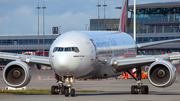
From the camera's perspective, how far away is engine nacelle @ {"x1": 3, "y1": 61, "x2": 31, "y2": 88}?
2356 cm

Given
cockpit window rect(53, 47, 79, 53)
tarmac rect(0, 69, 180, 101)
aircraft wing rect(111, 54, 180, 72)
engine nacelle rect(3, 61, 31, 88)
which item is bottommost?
tarmac rect(0, 69, 180, 101)

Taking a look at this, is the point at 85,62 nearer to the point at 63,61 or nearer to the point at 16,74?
→ the point at 63,61

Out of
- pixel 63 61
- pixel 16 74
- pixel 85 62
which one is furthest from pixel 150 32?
pixel 63 61

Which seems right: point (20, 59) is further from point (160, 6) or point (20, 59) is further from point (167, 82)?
point (160, 6)

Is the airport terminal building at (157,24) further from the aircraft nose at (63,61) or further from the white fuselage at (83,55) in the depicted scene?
the aircraft nose at (63,61)

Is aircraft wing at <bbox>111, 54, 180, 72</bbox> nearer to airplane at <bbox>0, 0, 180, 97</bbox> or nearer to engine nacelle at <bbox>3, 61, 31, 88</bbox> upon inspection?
airplane at <bbox>0, 0, 180, 97</bbox>

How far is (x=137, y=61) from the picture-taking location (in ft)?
82.2

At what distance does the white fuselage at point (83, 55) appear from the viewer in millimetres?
20625

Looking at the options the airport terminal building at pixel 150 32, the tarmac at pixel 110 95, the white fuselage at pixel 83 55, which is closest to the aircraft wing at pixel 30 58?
the tarmac at pixel 110 95

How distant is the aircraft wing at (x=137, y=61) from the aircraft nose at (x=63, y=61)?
591cm

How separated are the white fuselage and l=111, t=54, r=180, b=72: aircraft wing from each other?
0.49 meters

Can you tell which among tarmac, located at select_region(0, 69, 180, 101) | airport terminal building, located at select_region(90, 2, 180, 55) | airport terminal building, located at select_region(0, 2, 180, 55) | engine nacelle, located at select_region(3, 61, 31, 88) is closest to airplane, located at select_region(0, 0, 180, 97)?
engine nacelle, located at select_region(3, 61, 31, 88)

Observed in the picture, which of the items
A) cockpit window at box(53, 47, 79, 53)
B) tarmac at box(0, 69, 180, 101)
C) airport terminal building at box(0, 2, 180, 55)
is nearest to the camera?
cockpit window at box(53, 47, 79, 53)

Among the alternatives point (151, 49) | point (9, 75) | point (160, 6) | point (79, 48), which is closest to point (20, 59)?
point (9, 75)
